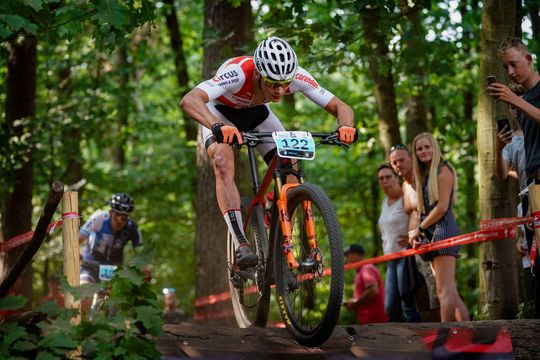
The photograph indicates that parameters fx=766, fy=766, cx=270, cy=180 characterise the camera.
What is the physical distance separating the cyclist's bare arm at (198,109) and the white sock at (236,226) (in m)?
0.84

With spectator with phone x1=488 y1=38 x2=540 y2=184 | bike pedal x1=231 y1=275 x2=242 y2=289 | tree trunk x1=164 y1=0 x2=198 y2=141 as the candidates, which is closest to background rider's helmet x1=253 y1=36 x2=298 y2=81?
spectator with phone x1=488 y1=38 x2=540 y2=184

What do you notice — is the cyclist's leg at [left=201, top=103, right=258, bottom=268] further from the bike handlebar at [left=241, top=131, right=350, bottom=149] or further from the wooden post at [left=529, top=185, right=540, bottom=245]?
the wooden post at [left=529, top=185, right=540, bottom=245]

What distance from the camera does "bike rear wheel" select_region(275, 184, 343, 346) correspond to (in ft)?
16.4

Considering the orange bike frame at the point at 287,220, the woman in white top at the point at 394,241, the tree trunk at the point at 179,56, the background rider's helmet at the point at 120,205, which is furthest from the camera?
the tree trunk at the point at 179,56

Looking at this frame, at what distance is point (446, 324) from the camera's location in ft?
18.4

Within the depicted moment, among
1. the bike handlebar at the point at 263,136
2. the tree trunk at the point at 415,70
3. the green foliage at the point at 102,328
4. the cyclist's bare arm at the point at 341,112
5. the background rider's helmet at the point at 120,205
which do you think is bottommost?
the green foliage at the point at 102,328

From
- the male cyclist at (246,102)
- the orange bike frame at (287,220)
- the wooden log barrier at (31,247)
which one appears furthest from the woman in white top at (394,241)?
the wooden log barrier at (31,247)

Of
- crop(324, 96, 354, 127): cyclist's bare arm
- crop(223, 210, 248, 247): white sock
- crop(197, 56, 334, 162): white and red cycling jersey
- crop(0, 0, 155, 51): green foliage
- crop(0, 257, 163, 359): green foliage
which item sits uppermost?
crop(0, 0, 155, 51): green foliage

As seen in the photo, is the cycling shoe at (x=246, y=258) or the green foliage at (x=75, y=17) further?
the cycling shoe at (x=246, y=258)

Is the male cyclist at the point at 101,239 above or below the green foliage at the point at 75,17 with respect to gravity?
below

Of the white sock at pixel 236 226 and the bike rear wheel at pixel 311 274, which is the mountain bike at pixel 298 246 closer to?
the bike rear wheel at pixel 311 274

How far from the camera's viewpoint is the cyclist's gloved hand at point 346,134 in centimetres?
565

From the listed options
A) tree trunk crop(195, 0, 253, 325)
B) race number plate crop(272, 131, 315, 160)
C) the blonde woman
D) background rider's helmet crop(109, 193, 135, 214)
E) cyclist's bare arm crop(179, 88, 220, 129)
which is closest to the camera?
race number plate crop(272, 131, 315, 160)

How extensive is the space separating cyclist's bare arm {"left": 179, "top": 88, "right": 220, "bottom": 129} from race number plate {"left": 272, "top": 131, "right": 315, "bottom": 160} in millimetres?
681
